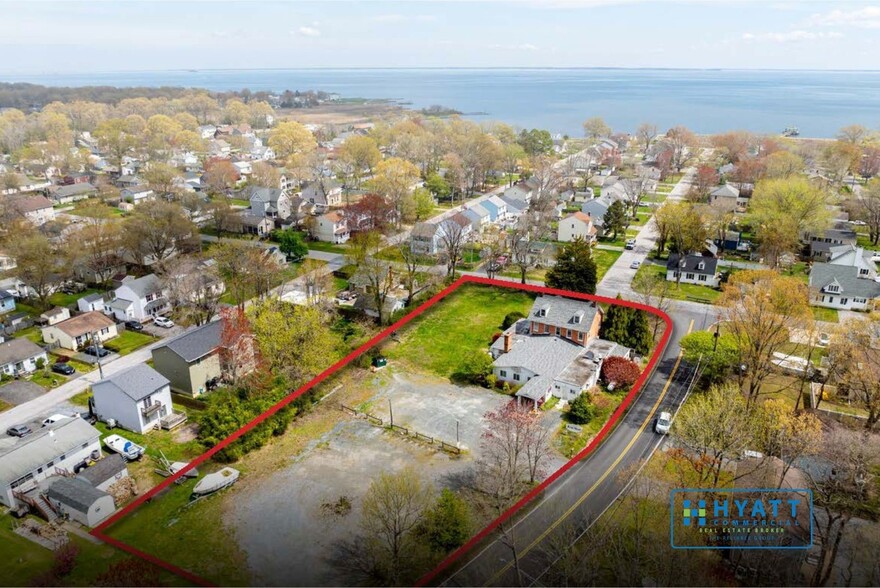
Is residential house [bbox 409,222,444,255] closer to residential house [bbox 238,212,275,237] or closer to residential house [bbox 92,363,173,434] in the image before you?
residential house [bbox 238,212,275,237]

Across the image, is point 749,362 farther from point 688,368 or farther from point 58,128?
point 58,128

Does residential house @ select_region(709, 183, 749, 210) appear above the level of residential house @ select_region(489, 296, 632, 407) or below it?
→ above

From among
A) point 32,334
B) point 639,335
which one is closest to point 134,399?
point 32,334

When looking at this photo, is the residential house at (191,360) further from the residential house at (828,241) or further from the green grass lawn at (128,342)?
the residential house at (828,241)

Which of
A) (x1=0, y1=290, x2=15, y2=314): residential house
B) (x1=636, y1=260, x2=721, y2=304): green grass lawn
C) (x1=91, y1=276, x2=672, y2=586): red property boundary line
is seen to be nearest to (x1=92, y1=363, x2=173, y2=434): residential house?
(x1=91, y1=276, x2=672, y2=586): red property boundary line

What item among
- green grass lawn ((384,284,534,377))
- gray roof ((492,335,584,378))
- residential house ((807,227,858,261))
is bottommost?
green grass lawn ((384,284,534,377))

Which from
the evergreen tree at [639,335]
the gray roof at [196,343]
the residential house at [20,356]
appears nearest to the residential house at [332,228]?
the gray roof at [196,343]

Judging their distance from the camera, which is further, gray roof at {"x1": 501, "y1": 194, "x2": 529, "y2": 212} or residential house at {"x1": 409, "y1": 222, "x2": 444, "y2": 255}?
gray roof at {"x1": 501, "y1": 194, "x2": 529, "y2": 212}
